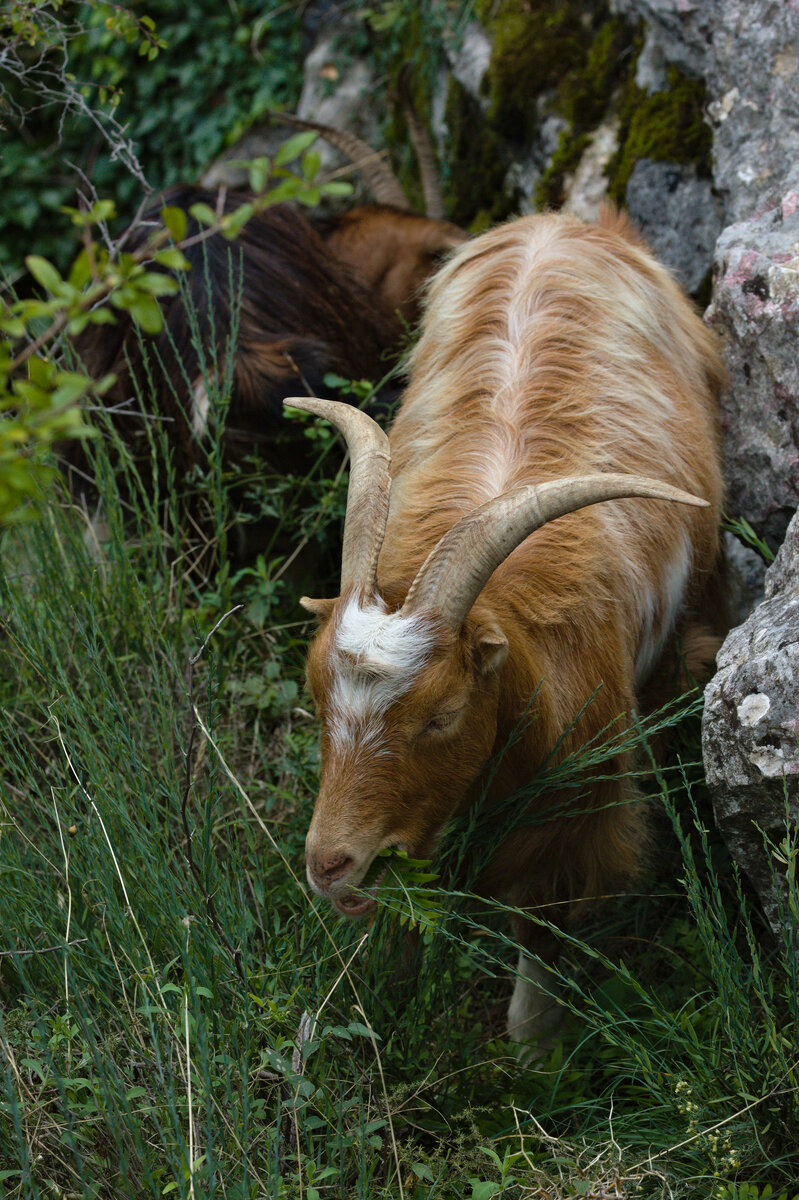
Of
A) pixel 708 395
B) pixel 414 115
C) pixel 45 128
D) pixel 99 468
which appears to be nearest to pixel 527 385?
pixel 708 395

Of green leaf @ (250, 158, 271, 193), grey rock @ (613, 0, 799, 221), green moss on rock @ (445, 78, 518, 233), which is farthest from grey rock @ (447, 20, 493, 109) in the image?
green leaf @ (250, 158, 271, 193)

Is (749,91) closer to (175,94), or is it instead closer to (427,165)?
(427,165)

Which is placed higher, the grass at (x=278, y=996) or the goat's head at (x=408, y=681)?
the goat's head at (x=408, y=681)

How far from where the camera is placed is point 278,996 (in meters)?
2.46

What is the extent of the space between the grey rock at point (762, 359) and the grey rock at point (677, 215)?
0.62 metres

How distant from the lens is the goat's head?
236 cm

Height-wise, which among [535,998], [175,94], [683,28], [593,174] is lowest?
[535,998]

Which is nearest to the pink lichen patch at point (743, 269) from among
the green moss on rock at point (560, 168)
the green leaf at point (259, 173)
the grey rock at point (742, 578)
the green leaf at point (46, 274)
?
the grey rock at point (742, 578)

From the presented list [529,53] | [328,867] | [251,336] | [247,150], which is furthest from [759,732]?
[247,150]

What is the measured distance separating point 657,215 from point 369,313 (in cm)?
130

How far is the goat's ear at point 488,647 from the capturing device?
2426mm

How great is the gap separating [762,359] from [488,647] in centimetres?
153

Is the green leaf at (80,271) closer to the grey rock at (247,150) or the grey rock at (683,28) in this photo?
the grey rock at (683,28)

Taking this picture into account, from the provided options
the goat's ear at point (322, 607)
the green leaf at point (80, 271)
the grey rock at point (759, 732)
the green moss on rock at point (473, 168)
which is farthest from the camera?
the green moss on rock at point (473, 168)
